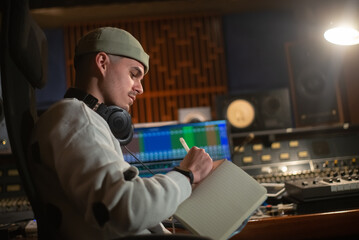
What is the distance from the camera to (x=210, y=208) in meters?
0.99

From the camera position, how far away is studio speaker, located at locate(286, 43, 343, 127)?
11.4ft

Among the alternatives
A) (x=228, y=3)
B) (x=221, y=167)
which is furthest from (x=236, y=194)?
(x=228, y=3)

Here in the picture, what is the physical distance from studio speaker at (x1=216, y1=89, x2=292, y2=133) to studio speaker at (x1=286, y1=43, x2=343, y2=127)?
0.94 m

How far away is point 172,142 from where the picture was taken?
200 cm

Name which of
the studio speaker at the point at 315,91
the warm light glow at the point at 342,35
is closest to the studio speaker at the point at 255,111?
the warm light glow at the point at 342,35

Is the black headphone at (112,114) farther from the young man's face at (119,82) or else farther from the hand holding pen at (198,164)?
the hand holding pen at (198,164)

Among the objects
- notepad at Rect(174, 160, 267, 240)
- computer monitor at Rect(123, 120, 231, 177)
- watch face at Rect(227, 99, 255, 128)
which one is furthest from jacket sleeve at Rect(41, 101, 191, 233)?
watch face at Rect(227, 99, 255, 128)

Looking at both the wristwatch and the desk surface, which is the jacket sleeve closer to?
the wristwatch

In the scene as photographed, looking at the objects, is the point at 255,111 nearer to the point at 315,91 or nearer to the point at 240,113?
the point at 240,113

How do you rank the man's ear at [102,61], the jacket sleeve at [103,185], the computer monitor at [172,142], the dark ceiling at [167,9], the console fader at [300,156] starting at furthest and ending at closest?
the dark ceiling at [167,9] → the console fader at [300,156] → the computer monitor at [172,142] → the man's ear at [102,61] → the jacket sleeve at [103,185]

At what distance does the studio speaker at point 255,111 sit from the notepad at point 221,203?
1558mm

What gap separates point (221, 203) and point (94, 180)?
0.39 meters

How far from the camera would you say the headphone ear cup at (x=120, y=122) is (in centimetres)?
113

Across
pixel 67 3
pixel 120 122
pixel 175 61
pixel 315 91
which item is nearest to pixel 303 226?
pixel 120 122
